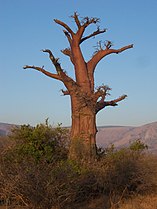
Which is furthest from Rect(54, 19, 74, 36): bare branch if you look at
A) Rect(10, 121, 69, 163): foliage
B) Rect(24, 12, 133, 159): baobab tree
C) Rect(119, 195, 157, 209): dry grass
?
Rect(119, 195, 157, 209): dry grass

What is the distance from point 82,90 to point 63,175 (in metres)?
5.90

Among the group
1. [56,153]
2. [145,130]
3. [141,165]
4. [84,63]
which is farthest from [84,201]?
[145,130]

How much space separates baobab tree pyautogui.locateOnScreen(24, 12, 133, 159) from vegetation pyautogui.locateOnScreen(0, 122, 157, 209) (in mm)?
704

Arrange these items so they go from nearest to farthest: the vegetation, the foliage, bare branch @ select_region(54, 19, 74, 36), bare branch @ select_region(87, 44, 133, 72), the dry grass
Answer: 1. the vegetation
2. the dry grass
3. the foliage
4. bare branch @ select_region(54, 19, 74, 36)
5. bare branch @ select_region(87, 44, 133, 72)

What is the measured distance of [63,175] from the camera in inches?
348

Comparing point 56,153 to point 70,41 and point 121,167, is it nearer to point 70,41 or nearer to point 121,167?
point 121,167

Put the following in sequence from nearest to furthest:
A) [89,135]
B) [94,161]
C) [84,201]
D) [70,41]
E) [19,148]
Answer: [84,201]
[94,161]
[19,148]
[89,135]
[70,41]

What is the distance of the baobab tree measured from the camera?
1398 centimetres

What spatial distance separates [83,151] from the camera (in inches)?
531

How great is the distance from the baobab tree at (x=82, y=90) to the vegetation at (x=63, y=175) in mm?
704

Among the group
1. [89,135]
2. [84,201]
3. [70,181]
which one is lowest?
[84,201]

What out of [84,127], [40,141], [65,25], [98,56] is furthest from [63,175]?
[65,25]

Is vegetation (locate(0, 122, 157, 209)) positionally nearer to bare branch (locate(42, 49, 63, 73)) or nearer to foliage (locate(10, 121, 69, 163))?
foliage (locate(10, 121, 69, 163))

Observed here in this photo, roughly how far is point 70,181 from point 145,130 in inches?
3766
